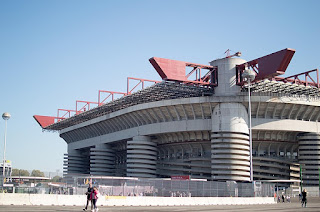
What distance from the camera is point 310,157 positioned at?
7331cm

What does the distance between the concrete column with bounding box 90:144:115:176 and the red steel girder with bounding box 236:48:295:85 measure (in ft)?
142

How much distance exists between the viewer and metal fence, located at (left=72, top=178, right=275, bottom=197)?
44.0 metres

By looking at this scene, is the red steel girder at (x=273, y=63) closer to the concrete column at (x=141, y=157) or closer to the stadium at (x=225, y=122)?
the stadium at (x=225, y=122)

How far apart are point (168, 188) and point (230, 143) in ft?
77.2

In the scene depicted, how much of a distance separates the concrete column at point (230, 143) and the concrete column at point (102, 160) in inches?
1313

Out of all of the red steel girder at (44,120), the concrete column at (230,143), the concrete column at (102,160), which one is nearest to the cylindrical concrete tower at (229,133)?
the concrete column at (230,143)

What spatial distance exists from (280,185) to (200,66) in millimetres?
26260

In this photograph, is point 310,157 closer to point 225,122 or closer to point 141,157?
point 225,122

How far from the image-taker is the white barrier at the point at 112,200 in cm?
3530

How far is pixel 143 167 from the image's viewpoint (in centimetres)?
8094

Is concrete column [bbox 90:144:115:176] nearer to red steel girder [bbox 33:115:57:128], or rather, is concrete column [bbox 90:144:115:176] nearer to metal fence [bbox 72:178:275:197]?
red steel girder [bbox 33:115:57:128]

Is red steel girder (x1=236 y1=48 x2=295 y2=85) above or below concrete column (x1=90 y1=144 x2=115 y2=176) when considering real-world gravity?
above

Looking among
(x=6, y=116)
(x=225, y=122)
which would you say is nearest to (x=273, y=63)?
(x=225, y=122)

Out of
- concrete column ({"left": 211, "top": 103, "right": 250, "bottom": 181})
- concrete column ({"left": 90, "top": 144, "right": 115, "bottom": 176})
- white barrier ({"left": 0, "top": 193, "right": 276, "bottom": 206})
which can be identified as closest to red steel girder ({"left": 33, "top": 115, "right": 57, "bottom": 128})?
concrete column ({"left": 90, "top": 144, "right": 115, "bottom": 176})
